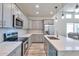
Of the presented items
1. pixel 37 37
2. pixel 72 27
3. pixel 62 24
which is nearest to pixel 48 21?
pixel 62 24

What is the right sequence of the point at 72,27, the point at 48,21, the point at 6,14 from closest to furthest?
the point at 6,14
the point at 48,21
the point at 72,27

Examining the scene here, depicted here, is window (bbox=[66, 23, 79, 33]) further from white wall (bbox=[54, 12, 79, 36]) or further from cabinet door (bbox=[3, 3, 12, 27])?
cabinet door (bbox=[3, 3, 12, 27])

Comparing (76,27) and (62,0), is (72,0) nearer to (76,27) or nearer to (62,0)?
(62,0)

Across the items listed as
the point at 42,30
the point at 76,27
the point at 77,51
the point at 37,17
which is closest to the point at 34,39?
the point at 42,30

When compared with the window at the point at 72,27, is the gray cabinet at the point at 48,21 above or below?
above

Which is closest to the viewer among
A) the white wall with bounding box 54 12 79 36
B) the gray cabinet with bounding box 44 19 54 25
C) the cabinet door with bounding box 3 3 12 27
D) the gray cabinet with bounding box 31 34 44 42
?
the cabinet door with bounding box 3 3 12 27

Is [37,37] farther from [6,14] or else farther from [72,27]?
[6,14]

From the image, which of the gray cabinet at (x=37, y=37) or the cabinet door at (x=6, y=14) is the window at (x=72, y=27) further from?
the cabinet door at (x=6, y=14)

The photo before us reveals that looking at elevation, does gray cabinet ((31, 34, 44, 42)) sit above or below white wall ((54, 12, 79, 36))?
below

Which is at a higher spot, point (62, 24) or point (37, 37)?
point (62, 24)

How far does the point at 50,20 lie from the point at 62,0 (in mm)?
10154

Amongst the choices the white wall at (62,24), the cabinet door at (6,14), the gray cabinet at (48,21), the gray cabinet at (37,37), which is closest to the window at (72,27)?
the white wall at (62,24)

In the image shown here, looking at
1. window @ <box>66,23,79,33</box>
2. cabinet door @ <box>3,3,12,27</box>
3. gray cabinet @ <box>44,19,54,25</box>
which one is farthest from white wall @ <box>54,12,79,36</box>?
cabinet door @ <box>3,3,12,27</box>

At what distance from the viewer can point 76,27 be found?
11.3m
